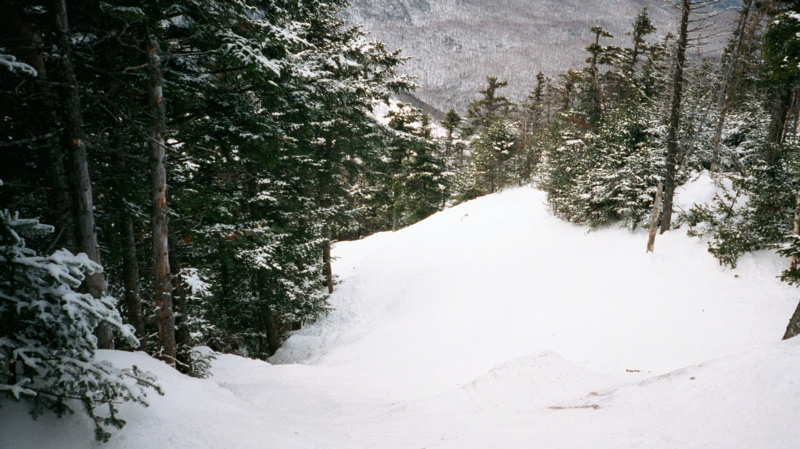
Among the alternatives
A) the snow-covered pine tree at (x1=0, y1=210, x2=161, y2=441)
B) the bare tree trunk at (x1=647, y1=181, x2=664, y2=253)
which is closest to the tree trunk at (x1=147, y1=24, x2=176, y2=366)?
the snow-covered pine tree at (x1=0, y1=210, x2=161, y2=441)

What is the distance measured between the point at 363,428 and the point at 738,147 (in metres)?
22.1

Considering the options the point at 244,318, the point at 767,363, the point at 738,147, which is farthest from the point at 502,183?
the point at 767,363

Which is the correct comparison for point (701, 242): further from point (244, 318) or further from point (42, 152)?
point (42, 152)

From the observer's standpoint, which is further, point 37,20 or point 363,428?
point 363,428

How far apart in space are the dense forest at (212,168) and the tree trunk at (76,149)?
2cm

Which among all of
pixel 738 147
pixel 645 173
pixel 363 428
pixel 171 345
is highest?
pixel 738 147

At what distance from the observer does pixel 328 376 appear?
408 inches

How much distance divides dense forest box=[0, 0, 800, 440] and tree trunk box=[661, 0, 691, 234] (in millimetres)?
83

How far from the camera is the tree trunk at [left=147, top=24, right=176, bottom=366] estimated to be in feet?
19.0

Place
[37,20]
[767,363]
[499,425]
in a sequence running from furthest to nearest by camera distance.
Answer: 1. [499,425]
2. [767,363]
3. [37,20]

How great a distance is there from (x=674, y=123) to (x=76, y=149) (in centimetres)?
1827

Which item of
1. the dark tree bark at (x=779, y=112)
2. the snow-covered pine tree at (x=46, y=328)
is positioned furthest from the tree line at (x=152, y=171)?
the dark tree bark at (x=779, y=112)

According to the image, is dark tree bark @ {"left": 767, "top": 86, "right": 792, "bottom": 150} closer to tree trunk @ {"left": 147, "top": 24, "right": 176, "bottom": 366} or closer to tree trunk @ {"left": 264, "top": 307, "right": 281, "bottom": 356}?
tree trunk @ {"left": 147, "top": 24, "right": 176, "bottom": 366}

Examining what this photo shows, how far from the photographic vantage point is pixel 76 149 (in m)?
4.09
